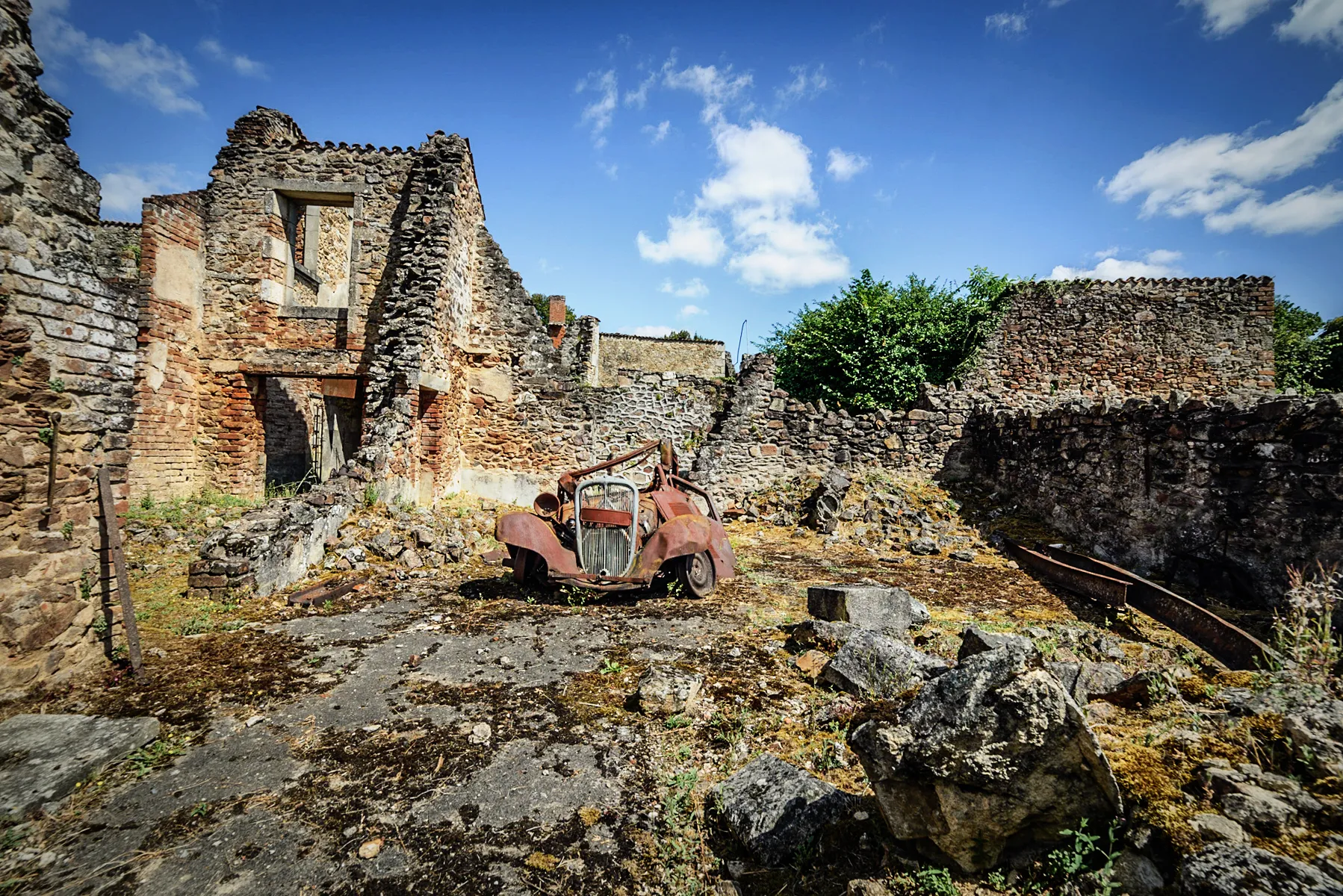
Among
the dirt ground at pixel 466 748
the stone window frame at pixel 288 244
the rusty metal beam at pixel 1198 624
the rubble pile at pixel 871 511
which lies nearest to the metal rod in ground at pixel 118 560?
the dirt ground at pixel 466 748

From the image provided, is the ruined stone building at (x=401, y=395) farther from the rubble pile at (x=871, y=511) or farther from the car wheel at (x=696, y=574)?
the car wheel at (x=696, y=574)

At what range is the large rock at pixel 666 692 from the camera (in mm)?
3451

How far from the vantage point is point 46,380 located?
3.57 m

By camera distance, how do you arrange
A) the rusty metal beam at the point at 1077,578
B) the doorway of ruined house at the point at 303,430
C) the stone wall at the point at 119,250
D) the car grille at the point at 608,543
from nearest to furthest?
1. the rusty metal beam at the point at 1077,578
2. the car grille at the point at 608,543
3. the stone wall at the point at 119,250
4. the doorway of ruined house at the point at 303,430

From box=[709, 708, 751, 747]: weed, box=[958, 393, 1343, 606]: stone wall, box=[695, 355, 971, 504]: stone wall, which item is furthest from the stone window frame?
box=[958, 393, 1343, 606]: stone wall

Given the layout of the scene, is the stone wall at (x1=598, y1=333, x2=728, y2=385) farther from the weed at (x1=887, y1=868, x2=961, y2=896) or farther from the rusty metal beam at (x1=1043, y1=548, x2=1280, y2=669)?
the weed at (x1=887, y1=868, x2=961, y2=896)

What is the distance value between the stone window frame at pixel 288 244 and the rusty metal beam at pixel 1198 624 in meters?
11.2

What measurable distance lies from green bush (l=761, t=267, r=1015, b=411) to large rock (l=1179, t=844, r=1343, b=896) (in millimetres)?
11752

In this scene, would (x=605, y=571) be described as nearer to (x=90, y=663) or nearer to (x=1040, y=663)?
(x=90, y=663)

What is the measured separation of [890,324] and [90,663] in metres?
13.9

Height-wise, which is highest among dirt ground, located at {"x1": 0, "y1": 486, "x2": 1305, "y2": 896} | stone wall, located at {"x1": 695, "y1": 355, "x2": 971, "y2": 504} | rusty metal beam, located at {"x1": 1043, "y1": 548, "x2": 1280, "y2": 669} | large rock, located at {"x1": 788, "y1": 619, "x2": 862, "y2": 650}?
stone wall, located at {"x1": 695, "y1": 355, "x2": 971, "y2": 504}

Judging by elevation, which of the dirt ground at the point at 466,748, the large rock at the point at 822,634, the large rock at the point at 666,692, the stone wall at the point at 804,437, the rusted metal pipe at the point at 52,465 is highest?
the stone wall at the point at 804,437

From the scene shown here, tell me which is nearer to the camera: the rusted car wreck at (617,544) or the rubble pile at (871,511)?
the rusted car wreck at (617,544)

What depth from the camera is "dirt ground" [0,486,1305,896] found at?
2.19 metres
